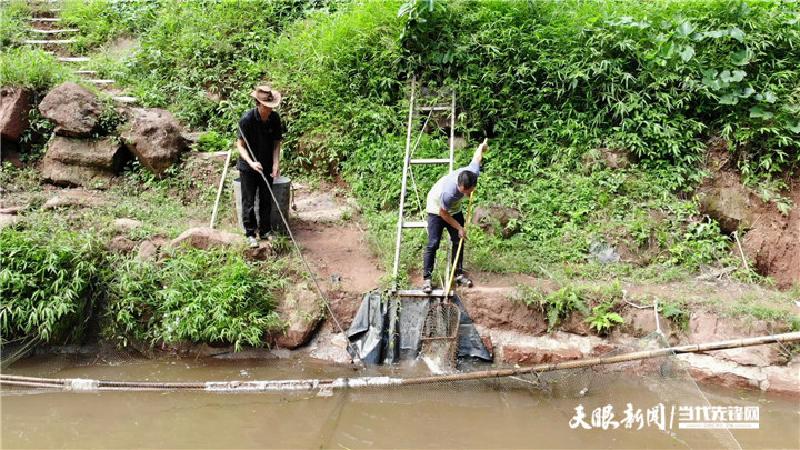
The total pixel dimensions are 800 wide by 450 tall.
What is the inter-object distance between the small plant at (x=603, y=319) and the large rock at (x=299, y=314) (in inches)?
100

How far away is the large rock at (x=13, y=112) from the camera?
7801mm

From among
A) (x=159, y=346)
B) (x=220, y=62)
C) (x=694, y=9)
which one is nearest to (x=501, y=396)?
(x=159, y=346)

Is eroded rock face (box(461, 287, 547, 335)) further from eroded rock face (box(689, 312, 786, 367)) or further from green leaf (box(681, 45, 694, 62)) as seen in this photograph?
green leaf (box(681, 45, 694, 62))

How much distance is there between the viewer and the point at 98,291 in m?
5.57

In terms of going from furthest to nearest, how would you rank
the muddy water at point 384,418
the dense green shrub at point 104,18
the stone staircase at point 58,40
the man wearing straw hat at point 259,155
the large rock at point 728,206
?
the dense green shrub at point 104,18 < the stone staircase at point 58,40 < the large rock at point 728,206 < the man wearing straw hat at point 259,155 < the muddy water at point 384,418

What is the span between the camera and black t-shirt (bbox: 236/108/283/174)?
5.80m

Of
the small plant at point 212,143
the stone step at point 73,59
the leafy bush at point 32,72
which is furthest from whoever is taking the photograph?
the stone step at point 73,59

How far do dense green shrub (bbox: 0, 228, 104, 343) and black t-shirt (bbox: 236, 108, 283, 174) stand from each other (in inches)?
68.0

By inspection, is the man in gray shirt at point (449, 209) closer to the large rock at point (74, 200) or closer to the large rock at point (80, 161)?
the large rock at point (74, 200)

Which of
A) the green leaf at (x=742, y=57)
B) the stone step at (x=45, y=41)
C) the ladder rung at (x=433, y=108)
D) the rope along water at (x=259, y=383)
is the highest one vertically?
the stone step at (x=45, y=41)

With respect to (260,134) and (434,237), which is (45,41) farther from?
(434,237)

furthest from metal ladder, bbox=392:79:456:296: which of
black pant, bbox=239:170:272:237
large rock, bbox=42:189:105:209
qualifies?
large rock, bbox=42:189:105:209

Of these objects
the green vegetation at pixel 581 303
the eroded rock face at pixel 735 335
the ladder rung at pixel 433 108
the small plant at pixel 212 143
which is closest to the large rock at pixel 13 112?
the small plant at pixel 212 143

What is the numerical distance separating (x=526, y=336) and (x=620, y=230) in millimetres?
1856
